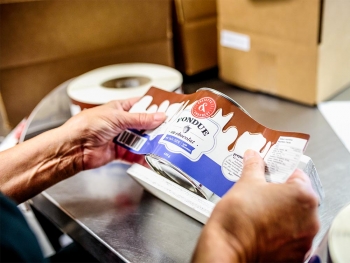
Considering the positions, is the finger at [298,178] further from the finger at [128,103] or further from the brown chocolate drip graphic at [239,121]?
the finger at [128,103]

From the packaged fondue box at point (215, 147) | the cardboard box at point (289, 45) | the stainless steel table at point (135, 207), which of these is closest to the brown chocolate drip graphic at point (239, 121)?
the packaged fondue box at point (215, 147)

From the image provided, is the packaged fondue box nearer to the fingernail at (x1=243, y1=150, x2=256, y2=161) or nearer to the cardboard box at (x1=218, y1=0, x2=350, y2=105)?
the fingernail at (x1=243, y1=150, x2=256, y2=161)

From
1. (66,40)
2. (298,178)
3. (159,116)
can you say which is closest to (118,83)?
(66,40)

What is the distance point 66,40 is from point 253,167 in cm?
57

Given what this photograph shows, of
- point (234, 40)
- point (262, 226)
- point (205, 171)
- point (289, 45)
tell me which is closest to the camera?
point (262, 226)

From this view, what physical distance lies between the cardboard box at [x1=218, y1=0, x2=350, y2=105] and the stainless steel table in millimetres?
73

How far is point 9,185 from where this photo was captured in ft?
2.03

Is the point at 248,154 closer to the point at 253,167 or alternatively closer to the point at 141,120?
the point at 253,167

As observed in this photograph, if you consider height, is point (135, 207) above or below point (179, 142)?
below

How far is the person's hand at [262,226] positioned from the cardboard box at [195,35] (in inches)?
25.6

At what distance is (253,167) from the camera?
47cm

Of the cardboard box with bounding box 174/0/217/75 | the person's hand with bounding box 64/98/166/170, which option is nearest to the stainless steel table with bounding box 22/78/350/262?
the person's hand with bounding box 64/98/166/170

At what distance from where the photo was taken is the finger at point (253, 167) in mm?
454

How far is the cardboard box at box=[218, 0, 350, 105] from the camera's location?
78cm
